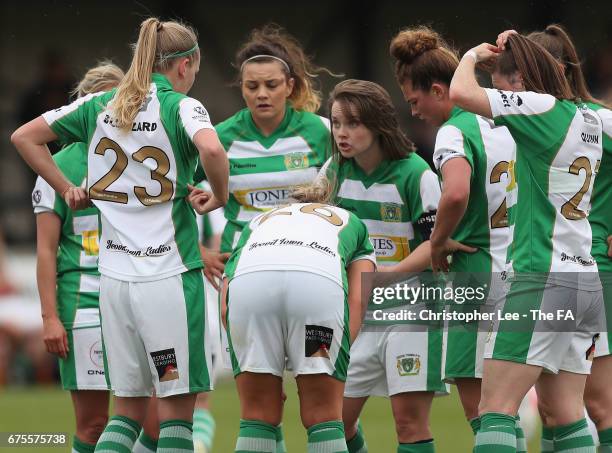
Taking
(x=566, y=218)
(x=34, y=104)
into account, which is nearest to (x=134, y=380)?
(x=566, y=218)

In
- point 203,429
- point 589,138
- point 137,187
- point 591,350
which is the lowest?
point 203,429

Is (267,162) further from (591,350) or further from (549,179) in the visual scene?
(591,350)

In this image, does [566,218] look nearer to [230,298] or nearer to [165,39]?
[230,298]

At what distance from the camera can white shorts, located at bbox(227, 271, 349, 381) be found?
15.2 ft

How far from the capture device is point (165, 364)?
5078 millimetres

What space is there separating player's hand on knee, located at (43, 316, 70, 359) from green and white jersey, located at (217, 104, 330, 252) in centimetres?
101

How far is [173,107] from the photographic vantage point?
16.7 feet

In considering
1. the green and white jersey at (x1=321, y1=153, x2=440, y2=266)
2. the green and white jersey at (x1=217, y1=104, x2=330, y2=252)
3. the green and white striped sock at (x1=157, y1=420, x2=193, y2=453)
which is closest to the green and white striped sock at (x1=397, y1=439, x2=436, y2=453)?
the green and white jersey at (x1=321, y1=153, x2=440, y2=266)

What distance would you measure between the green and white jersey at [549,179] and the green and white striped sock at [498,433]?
58 centimetres

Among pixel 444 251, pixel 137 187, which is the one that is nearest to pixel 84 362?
pixel 137 187

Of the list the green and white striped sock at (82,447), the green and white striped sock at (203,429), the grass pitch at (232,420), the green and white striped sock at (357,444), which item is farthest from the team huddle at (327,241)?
the grass pitch at (232,420)

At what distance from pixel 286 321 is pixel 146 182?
0.95 m

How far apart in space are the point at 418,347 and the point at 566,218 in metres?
A: 1.26

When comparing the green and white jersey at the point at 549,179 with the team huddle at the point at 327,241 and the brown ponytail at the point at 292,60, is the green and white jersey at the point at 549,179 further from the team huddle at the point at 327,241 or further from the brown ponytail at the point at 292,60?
the brown ponytail at the point at 292,60
